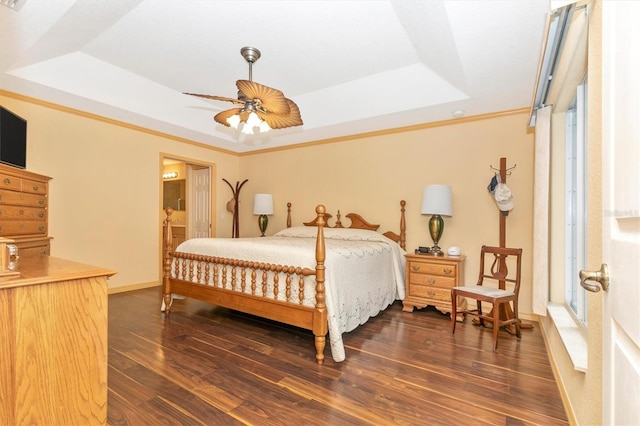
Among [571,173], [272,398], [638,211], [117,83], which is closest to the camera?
[638,211]

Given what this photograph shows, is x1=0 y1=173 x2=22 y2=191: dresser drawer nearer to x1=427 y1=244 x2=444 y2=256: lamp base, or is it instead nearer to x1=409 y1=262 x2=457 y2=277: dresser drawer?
x1=409 y1=262 x2=457 y2=277: dresser drawer

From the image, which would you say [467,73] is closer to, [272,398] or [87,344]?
[272,398]

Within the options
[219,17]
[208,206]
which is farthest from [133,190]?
[219,17]

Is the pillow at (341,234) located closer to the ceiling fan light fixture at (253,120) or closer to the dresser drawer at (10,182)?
the ceiling fan light fixture at (253,120)

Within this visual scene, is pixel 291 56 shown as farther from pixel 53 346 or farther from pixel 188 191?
pixel 188 191

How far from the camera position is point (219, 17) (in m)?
2.44

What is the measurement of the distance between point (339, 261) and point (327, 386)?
935 millimetres

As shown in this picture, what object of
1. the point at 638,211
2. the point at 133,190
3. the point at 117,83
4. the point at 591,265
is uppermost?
the point at 117,83

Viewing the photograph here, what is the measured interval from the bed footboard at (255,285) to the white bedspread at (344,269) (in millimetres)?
73

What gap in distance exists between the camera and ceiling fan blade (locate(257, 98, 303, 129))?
98.2 inches

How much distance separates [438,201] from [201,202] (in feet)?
13.9

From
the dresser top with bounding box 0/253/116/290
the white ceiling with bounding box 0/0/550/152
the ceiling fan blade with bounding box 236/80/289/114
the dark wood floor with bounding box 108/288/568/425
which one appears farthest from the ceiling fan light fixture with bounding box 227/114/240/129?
the dark wood floor with bounding box 108/288/568/425

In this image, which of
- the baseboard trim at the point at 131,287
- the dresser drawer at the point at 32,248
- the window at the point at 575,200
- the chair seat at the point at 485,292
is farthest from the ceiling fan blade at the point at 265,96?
the baseboard trim at the point at 131,287

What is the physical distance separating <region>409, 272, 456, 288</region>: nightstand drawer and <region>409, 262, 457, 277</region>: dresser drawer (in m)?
0.04
